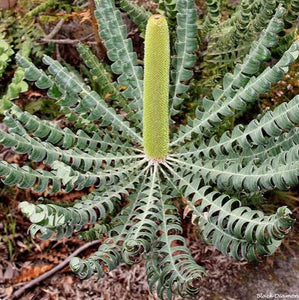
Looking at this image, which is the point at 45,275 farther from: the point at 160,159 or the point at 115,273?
the point at 160,159

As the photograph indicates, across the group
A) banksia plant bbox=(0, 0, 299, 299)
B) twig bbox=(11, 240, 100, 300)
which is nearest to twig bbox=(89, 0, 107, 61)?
banksia plant bbox=(0, 0, 299, 299)

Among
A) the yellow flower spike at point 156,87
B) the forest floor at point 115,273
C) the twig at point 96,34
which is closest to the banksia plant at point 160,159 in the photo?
the yellow flower spike at point 156,87

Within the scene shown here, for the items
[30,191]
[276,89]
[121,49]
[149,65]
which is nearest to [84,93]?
[121,49]

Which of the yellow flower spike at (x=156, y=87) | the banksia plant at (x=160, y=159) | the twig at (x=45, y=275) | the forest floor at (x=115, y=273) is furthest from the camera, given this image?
the twig at (x=45, y=275)

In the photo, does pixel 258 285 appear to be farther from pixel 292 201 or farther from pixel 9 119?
pixel 9 119

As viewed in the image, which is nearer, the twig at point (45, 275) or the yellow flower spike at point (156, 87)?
the yellow flower spike at point (156, 87)

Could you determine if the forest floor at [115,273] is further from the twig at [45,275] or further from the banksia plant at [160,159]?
the banksia plant at [160,159]

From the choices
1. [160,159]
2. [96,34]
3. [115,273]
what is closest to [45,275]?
[115,273]

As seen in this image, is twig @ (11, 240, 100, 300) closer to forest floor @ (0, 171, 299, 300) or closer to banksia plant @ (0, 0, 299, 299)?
forest floor @ (0, 171, 299, 300)
